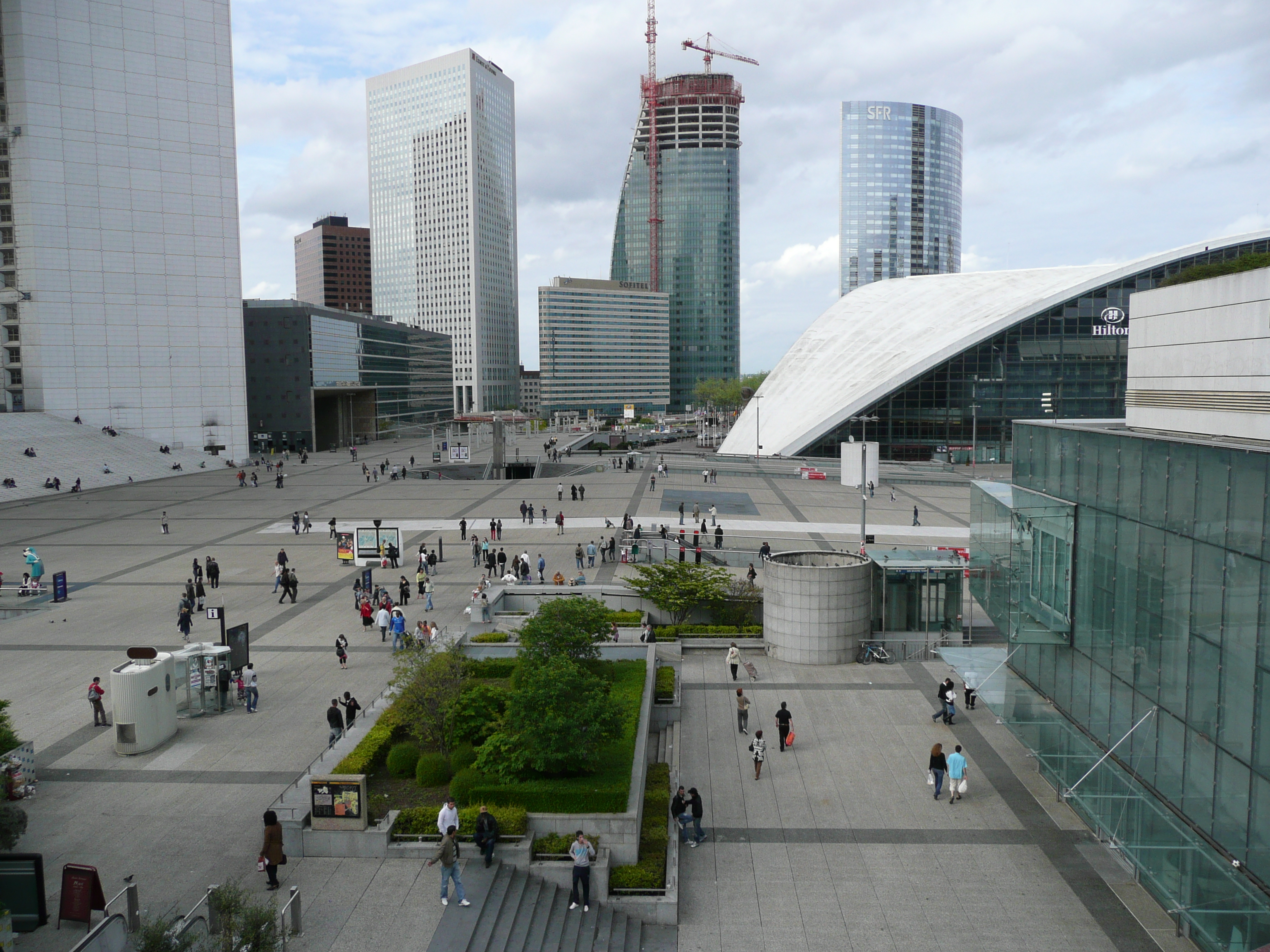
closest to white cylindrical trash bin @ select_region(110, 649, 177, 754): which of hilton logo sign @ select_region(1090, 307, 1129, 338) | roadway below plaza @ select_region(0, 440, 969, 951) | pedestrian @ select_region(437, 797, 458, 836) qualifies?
roadway below plaza @ select_region(0, 440, 969, 951)

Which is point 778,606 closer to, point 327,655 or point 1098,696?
point 1098,696

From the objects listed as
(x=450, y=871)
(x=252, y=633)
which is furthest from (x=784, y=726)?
(x=252, y=633)

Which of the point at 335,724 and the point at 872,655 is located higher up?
the point at 335,724

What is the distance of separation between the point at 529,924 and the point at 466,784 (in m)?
2.95

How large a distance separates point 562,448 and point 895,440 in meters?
36.4

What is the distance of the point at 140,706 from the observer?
→ 699 inches

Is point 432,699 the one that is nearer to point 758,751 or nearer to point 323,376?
point 758,751

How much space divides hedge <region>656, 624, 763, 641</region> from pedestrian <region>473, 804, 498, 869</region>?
43.9 feet

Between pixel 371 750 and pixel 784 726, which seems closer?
pixel 371 750

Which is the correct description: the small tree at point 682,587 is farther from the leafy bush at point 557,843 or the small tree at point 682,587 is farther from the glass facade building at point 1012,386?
the glass facade building at point 1012,386

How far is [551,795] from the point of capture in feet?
48.0

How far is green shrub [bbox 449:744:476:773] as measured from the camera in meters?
16.0

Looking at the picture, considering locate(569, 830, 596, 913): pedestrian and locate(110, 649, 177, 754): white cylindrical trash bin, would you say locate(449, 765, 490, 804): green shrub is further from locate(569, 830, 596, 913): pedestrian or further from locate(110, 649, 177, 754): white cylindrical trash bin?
locate(110, 649, 177, 754): white cylindrical trash bin

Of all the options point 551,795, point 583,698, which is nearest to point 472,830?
point 551,795
